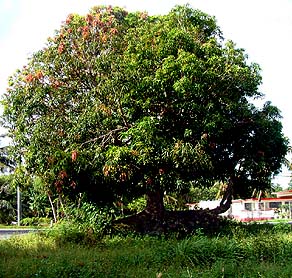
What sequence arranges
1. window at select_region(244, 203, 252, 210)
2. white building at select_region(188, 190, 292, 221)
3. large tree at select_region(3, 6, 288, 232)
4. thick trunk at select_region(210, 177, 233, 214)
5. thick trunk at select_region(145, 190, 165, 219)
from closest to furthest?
1. large tree at select_region(3, 6, 288, 232)
2. thick trunk at select_region(145, 190, 165, 219)
3. thick trunk at select_region(210, 177, 233, 214)
4. white building at select_region(188, 190, 292, 221)
5. window at select_region(244, 203, 252, 210)

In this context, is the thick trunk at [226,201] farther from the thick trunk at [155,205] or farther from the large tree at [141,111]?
the thick trunk at [155,205]

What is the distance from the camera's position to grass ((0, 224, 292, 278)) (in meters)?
7.72

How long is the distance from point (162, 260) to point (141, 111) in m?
5.52

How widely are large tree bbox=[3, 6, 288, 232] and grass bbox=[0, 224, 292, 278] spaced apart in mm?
2411

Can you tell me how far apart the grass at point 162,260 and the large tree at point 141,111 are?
7.91ft

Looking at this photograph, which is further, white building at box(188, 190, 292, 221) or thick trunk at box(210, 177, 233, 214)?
white building at box(188, 190, 292, 221)

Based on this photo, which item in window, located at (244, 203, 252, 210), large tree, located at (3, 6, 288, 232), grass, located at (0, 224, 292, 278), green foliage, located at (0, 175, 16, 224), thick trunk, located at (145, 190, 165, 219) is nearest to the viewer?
grass, located at (0, 224, 292, 278)

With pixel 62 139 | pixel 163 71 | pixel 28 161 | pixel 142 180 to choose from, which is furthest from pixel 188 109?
pixel 28 161

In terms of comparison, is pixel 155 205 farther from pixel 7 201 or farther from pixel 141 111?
pixel 7 201

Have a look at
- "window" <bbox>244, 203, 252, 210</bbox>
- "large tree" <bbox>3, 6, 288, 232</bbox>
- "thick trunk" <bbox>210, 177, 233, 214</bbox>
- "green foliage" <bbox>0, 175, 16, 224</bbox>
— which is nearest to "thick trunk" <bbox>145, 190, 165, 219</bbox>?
"large tree" <bbox>3, 6, 288, 232</bbox>

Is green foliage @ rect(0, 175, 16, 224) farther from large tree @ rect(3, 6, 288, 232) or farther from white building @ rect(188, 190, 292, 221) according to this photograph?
large tree @ rect(3, 6, 288, 232)

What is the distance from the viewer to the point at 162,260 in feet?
30.9

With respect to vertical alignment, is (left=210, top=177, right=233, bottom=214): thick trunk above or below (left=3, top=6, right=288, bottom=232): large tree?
below

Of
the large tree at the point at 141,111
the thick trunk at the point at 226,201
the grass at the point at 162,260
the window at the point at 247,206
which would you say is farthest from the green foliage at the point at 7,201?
the grass at the point at 162,260
